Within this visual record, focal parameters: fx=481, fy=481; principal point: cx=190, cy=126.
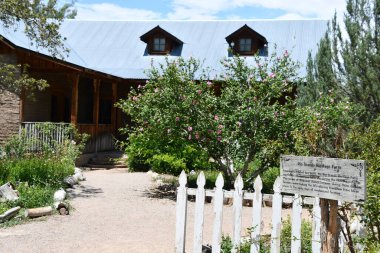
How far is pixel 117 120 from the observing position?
80.4ft

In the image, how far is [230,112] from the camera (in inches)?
438

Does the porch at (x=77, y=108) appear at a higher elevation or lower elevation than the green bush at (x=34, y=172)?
higher

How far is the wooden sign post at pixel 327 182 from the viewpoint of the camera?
4.29 meters

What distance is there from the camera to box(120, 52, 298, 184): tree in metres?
10.8

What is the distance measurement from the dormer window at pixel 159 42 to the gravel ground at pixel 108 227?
1320cm

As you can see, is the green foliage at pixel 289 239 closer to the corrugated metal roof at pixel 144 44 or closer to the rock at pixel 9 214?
the rock at pixel 9 214

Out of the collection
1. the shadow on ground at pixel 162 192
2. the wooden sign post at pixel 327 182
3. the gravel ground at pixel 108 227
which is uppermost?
the wooden sign post at pixel 327 182

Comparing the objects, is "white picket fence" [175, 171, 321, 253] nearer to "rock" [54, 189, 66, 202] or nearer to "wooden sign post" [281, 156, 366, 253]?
"wooden sign post" [281, 156, 366, 253]

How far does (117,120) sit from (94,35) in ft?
19.9

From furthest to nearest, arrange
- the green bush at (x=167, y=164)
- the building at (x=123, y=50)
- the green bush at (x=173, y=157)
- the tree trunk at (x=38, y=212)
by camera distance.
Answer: the building at (x=123, y=50), the green bush at (x=167, y=164), the green bush at (x=173, y=157), the tree trunk at (x=38, y=212)

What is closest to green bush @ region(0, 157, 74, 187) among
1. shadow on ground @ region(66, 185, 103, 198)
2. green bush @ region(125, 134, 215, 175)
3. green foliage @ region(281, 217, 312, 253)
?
shadow on ground @ region(66, 185, 103, 198)

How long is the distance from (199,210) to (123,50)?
20769 millimetres

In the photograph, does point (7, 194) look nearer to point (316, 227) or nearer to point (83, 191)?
point (83, 191)

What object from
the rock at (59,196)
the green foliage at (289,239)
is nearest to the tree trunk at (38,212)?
the rock at (59,196)
